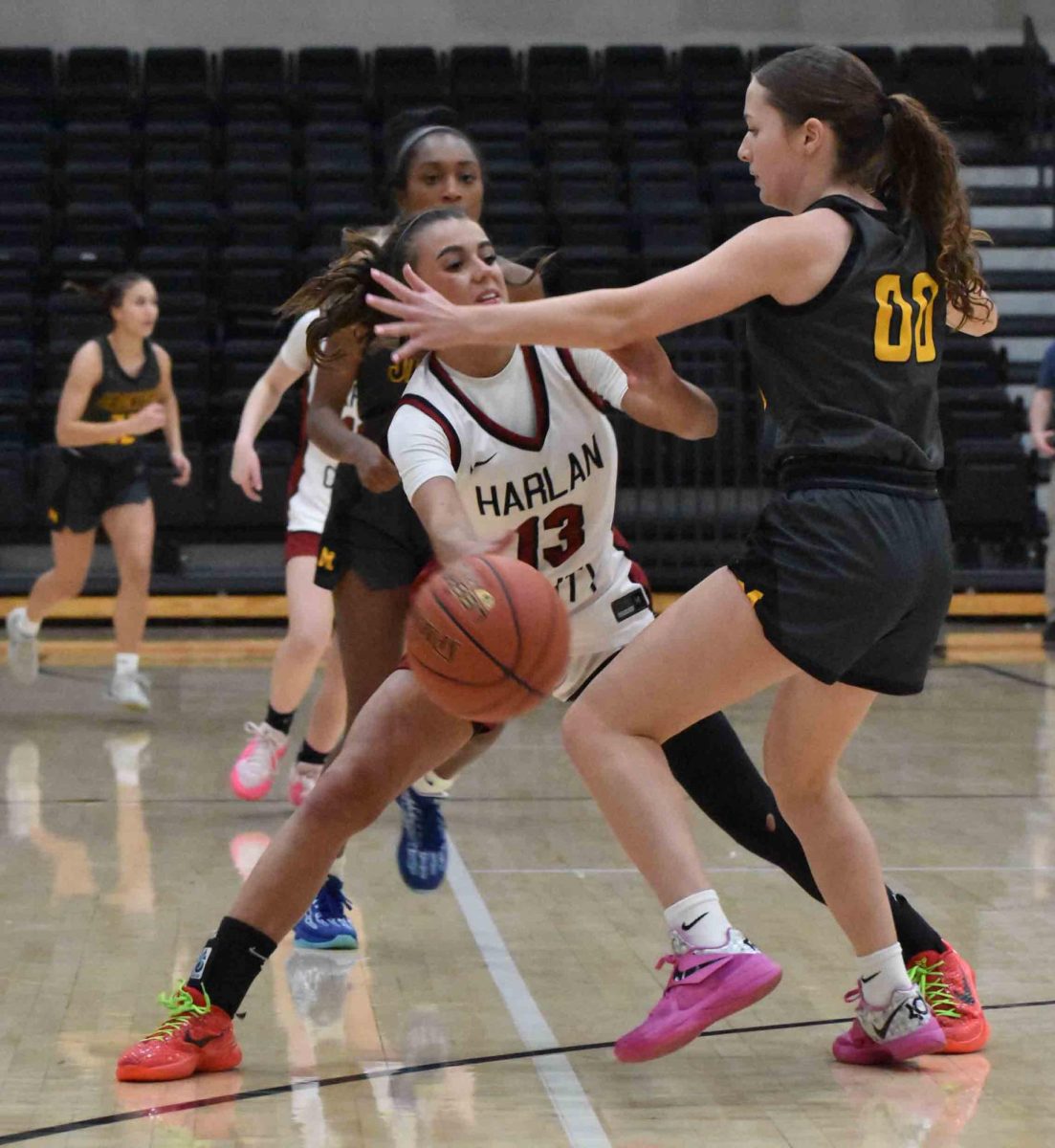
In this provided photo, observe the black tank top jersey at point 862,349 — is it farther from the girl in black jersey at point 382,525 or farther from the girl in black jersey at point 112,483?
the girl in black jersey at point 112,483

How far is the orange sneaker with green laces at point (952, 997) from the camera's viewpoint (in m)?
2.95

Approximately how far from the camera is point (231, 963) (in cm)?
284

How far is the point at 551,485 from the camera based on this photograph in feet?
9.81

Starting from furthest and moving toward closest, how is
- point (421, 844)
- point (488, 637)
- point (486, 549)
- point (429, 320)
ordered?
point (421, 844)
point (486, 549)
point (488, 637)
point (429, 320)

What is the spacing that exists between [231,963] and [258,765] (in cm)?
253

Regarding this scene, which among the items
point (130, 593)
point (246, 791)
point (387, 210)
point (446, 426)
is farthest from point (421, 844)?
point (387, 210)

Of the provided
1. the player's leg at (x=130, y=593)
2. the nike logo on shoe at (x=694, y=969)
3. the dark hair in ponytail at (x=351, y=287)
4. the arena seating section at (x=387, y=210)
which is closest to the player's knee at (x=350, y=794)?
the nike logo on shoe at (x=694, y=969)

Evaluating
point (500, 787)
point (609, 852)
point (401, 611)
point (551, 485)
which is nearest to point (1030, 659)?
point (500, 787)

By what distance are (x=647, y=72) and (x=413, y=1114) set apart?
12.1 meters

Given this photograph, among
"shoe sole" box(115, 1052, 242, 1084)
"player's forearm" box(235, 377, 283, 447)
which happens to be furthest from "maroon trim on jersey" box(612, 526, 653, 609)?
"player's forearm" box(235, 377, 283, 447)

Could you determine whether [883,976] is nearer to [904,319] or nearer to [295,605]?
[904,319]

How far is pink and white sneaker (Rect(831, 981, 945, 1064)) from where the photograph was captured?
9.26ft

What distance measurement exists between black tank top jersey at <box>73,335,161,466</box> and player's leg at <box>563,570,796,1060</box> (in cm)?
499

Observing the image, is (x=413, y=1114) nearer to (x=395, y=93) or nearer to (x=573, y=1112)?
(x=573, y=1112)
